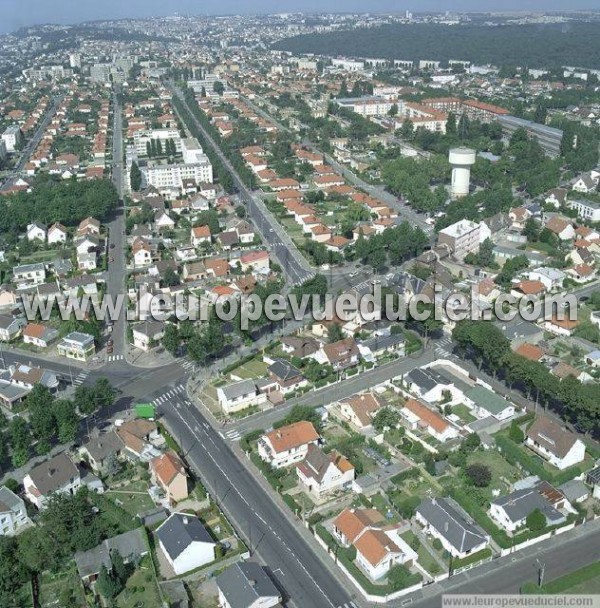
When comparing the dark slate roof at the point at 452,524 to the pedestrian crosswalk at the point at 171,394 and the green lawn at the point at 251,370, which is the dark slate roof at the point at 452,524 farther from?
the pedestrian crosswalk at the point at 171,394

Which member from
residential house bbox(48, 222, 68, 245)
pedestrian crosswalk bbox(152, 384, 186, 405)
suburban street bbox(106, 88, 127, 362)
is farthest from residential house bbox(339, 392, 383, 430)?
residential house bbox(48, 222, 68, 245)

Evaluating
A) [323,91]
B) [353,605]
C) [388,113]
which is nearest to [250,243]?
[353,605]

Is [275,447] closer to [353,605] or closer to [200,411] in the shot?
[200,411]

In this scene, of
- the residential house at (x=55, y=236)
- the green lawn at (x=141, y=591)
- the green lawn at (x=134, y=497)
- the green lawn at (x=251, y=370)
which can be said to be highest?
the residential house at (x=55, y=236)

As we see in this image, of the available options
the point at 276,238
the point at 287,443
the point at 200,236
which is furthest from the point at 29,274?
the point at 287,443

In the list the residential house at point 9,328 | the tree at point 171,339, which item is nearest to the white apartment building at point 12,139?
the residential house at point 9,328

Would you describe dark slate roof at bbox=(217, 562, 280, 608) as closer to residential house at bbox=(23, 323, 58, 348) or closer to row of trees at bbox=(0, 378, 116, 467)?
row of trees at bbox=(0, 378, 116, 467)
